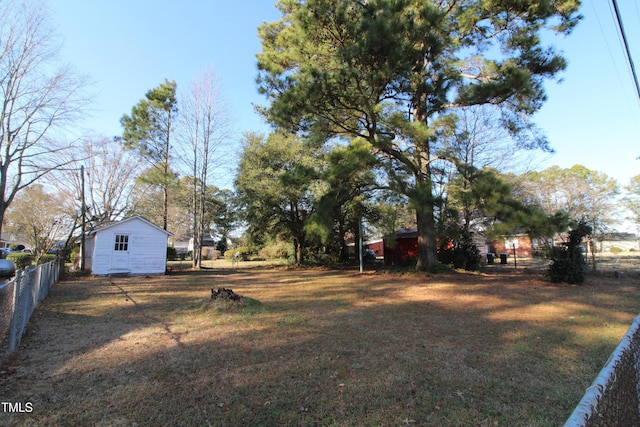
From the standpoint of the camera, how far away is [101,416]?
2959mm

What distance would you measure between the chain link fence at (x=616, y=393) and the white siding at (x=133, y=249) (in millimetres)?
18963

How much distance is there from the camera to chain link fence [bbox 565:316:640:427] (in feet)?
4.51

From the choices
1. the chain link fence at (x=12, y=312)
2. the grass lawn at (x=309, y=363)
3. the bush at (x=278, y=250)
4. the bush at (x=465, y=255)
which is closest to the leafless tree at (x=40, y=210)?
the bush at (x=278, y=250)

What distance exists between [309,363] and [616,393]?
3159mm

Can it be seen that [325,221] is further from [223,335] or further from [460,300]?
[223,335]

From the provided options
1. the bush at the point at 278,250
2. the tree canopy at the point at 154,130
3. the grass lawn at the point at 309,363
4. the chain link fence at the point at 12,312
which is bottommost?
the grass lawn at the point at 309,363

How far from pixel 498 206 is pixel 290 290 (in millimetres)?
7294

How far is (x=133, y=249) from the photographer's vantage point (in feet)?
57.0

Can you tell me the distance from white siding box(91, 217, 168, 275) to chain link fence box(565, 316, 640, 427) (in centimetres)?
1896

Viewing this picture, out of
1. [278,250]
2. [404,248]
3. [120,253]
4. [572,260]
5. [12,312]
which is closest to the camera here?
[12,312]

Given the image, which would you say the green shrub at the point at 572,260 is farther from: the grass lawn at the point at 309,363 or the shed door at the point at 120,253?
the shed door at the point at 120,253

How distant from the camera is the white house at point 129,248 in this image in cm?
1666

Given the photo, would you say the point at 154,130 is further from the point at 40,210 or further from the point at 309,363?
the point at 309,363

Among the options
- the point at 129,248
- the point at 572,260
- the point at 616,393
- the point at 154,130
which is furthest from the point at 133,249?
the point at 572,260
